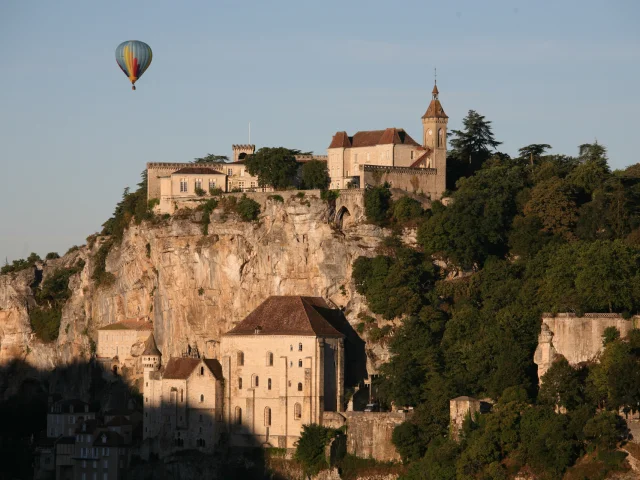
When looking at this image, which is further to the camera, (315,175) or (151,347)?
(315,175)

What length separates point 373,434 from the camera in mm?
93812

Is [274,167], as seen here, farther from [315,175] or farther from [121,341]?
[121,341]

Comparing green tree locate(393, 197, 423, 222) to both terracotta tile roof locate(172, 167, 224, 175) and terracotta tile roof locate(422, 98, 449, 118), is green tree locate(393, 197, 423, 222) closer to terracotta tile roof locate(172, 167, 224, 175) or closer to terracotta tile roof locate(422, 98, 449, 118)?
terracotta tile roof locate(422, 98, 449, 118)

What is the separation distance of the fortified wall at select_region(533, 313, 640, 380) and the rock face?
522 inches

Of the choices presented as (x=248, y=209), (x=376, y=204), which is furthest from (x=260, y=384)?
(x=376, y=204)

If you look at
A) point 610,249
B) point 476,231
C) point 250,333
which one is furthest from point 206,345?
point 610,249

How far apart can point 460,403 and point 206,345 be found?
1978 cm

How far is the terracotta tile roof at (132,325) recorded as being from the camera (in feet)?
360

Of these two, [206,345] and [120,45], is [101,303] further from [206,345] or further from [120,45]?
[120,45]

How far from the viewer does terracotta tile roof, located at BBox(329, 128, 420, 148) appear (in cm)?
10694

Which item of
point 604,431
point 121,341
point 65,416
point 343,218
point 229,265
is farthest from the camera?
point 121,341

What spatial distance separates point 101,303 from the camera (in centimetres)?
11388

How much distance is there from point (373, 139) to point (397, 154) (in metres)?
2.23

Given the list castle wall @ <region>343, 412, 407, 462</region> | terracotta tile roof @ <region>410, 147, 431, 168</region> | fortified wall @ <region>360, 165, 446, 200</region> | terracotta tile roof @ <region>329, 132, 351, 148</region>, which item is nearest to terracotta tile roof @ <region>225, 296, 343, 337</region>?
castle wall @ <region>343, 412, 407, 462</region>
